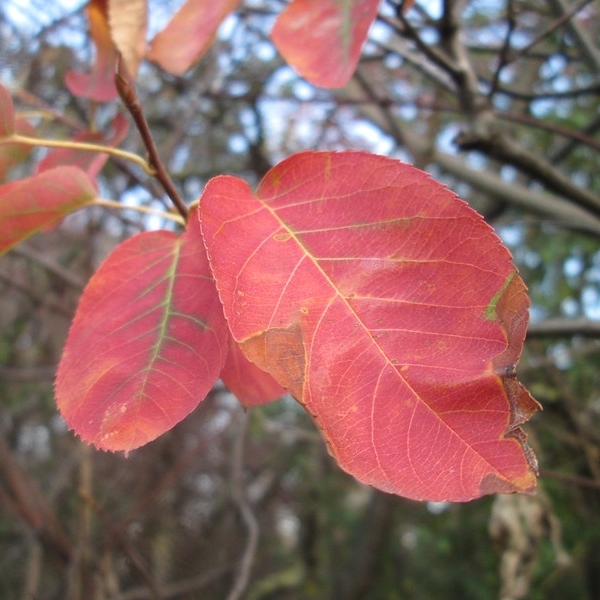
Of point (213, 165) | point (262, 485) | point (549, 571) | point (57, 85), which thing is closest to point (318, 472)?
point (262, 485)

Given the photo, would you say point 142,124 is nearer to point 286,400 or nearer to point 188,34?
point 188,34

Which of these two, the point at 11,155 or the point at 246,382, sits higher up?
the point at 11,155

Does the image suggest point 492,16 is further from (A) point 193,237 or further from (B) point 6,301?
(B) point 6,301

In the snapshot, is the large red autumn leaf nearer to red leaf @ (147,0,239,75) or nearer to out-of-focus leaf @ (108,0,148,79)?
out-of-focus leaf @ (108,0,148,79)

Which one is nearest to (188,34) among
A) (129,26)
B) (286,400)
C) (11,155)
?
(129,26)

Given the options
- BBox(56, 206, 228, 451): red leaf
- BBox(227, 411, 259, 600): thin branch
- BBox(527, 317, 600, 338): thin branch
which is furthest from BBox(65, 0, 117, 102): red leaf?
BBox(527, 317, 600, 338): thin branch

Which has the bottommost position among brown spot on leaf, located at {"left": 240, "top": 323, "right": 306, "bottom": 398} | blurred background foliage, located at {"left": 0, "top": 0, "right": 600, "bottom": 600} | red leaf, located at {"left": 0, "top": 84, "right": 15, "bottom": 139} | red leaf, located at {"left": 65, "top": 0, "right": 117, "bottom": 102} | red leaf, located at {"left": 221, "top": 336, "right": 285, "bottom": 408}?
blurred background foliage, located at {"left": 0, "top": 0, "right": 600, "bottom": 600}
